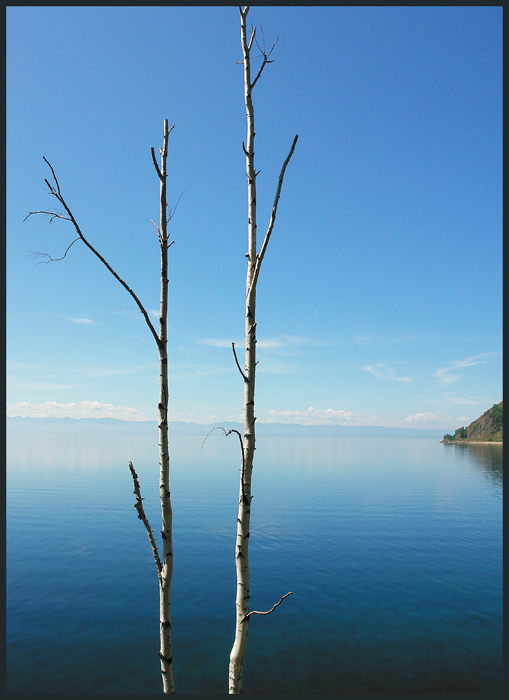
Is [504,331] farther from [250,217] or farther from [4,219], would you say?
[4,219]

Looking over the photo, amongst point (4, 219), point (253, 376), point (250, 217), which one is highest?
point (4, 219)

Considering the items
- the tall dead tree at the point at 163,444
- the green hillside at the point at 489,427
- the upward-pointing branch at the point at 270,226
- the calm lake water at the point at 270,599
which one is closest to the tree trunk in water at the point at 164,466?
the tall dead tree at the point at 163,444

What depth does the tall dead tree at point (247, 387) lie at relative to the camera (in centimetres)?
354

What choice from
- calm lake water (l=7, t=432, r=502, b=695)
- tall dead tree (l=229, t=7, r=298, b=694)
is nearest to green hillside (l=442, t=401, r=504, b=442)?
calm lake water (l=7, t=432, r=502, b=695)

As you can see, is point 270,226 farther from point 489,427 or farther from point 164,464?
point 489,427

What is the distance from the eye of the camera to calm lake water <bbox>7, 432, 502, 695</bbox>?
11.3m

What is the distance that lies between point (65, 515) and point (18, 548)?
308 inches

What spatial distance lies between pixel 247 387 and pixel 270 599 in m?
15.3

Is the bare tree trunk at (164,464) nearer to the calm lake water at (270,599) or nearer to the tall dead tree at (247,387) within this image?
the tall dead tree at (247,387)

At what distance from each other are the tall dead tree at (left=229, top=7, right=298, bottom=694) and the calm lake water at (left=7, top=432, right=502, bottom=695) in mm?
9383

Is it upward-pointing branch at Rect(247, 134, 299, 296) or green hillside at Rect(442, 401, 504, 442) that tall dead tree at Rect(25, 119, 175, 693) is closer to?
upward-pointing branch at Rect(247, 134, 299, 296)

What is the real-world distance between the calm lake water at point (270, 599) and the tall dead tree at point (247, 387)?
369 inches

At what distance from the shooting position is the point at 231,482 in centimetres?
4822

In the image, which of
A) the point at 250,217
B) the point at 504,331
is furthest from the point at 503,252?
the point at 250,217
